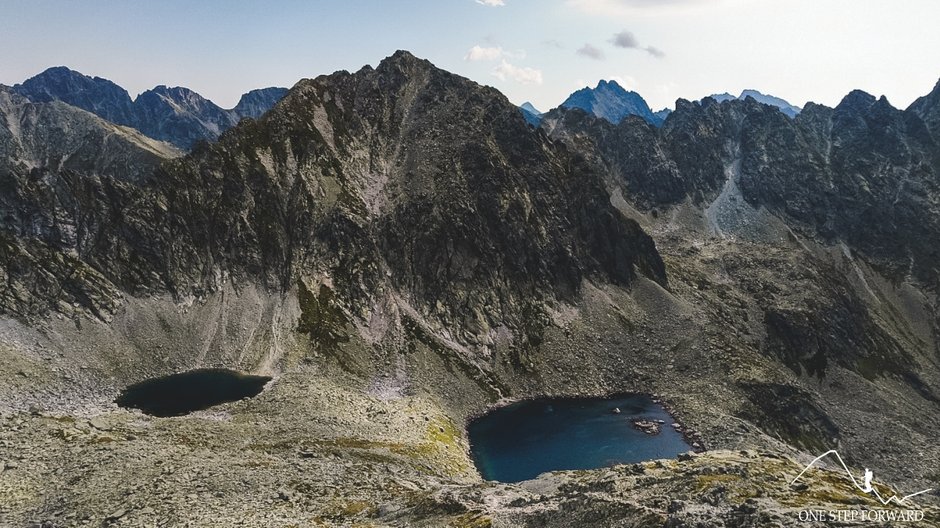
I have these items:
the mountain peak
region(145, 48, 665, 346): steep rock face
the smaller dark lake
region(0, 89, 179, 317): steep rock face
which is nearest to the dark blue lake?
region(145, 48, 665, 346): steep rock face

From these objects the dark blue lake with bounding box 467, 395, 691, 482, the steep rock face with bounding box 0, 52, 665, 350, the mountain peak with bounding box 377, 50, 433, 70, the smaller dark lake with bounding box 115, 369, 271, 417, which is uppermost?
the mountain peak with bounding box 377, 50, 433, 70

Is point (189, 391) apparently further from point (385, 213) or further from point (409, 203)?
point (409, 203)

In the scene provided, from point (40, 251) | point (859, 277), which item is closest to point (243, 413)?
point (40, 251)

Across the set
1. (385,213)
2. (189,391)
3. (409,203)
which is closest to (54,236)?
(189,391)

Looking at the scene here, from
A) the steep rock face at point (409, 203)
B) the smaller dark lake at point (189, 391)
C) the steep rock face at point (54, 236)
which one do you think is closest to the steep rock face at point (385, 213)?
the steep rock face at point (409, 203)

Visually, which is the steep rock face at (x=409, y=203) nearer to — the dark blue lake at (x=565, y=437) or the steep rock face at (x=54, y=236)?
the steep rock face at (x=54, y=236)

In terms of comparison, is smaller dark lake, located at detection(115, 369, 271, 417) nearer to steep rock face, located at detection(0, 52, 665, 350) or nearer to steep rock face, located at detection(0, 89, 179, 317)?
steep rock face, located at detection(0, 89, 179, 317)
